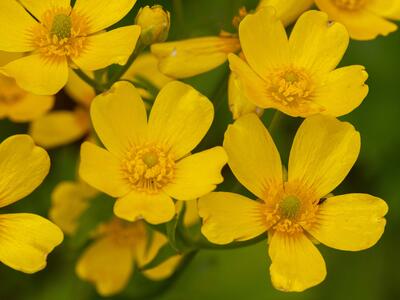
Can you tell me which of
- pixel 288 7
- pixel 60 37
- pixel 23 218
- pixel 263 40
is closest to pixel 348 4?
pixel 288 7

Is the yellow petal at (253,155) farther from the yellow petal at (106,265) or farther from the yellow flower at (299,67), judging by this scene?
the yellow petal at (106,265)

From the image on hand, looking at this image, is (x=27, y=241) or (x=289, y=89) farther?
(x=289, y=89)

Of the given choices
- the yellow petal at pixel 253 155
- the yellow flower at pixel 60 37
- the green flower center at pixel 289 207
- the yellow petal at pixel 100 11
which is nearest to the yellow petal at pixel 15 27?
the yellow flower at pixel 60 37

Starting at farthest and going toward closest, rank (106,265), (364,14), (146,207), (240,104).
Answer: (106,265)
(364,14)
(240,104)
(146,207)

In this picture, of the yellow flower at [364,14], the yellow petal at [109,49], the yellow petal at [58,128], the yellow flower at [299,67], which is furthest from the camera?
the yellow petal at [58,128]

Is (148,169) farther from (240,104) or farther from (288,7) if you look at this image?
(288,7)

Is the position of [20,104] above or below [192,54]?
below

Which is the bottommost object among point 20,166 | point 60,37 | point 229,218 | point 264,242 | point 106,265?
point 264,242
